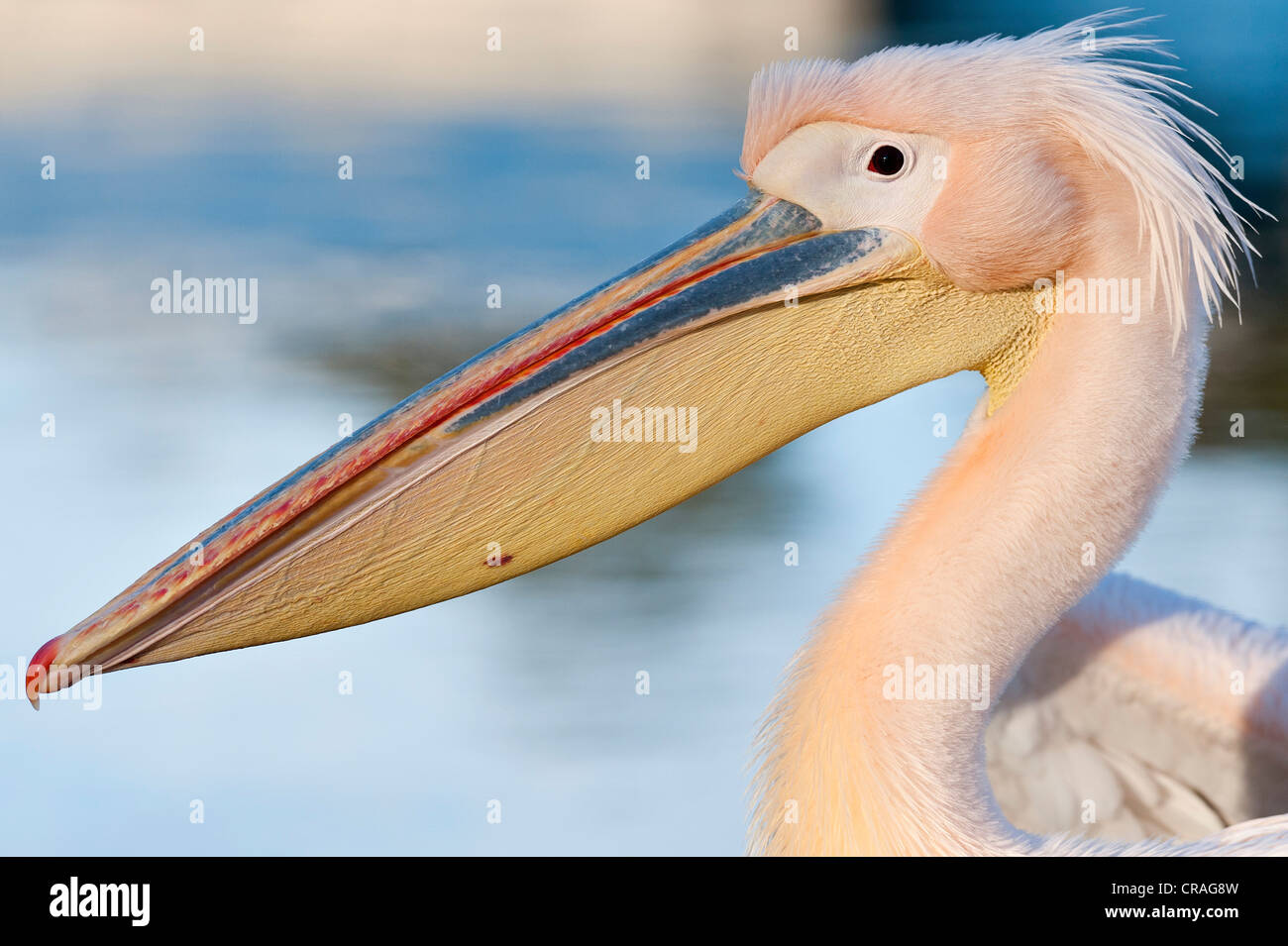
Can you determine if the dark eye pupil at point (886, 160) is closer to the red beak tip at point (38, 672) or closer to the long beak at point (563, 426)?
the long beak at point (563, 426)

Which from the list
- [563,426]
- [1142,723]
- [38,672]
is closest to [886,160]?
[563,426]

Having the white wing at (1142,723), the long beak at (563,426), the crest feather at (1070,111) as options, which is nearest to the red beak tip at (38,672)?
the long beak at (563,426)

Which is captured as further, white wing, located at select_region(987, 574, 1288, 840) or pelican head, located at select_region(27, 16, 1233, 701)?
white wing, located at select_region(987, 574, 1288, 840)

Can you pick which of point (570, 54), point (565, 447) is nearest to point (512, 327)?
point (570, 54)

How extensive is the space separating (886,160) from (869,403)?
1.05 feet

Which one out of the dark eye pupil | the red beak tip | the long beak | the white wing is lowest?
the white wing

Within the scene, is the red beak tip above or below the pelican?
below

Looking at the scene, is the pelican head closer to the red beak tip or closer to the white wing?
the red beak tip

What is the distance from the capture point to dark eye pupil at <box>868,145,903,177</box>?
1.67 metres

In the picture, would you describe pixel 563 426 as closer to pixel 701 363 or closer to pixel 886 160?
pixel 701 363

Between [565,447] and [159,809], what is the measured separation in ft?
8.13

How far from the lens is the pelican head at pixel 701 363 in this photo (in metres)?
1.63

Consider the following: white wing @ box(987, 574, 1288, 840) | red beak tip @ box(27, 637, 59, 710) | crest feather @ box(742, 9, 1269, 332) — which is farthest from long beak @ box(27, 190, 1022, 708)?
white wing @ box(987, 574, 1288, 840)
